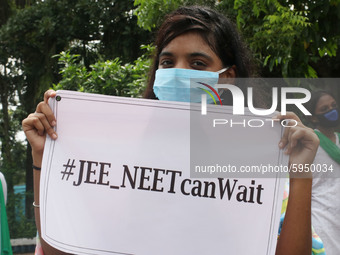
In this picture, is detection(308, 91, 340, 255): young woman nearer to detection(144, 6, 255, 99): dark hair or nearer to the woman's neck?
the woman's neck

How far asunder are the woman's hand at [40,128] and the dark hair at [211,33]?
48 cm

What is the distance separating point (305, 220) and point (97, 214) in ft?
2.08

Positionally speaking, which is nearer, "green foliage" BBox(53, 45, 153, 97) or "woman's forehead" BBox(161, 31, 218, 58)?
"woman's forehead" BBox(161, 31, 218, 58)

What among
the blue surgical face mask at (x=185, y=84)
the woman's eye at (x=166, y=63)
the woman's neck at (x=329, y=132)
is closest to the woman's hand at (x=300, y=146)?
the blue surgical face mask at (x=185, y=84)

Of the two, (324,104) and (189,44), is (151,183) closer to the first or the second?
(189,44)

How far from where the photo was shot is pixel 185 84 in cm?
171

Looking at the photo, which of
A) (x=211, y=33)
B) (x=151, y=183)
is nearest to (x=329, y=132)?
(x=211, y=33)

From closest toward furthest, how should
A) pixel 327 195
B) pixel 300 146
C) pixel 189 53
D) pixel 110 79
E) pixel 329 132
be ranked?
pixel 300 146, pixel 189 53, pixel 327 195, pixel 329 132, pixel 110 79

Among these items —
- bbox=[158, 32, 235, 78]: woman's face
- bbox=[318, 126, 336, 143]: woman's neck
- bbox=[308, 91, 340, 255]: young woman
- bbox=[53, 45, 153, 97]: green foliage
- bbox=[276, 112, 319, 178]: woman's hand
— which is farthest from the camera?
bbox=[53, 45, 153, 97]: green foliage

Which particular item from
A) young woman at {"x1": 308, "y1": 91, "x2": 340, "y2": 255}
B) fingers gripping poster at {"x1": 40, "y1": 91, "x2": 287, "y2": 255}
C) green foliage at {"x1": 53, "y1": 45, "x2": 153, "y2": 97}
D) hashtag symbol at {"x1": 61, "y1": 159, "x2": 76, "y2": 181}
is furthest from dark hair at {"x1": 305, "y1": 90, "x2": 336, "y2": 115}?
hashtag symbol at {"x1": 61, "y1": 159, "x2": 76, "y2": 181}

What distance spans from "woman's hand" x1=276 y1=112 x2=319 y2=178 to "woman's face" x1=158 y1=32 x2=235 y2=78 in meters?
0.37

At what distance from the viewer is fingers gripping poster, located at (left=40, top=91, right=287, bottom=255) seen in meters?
1.44

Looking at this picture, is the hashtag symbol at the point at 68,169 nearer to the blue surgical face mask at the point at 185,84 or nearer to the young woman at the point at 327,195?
the blue surgical face mask at the point at 185,84

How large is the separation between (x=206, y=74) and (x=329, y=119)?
2.37 metres
